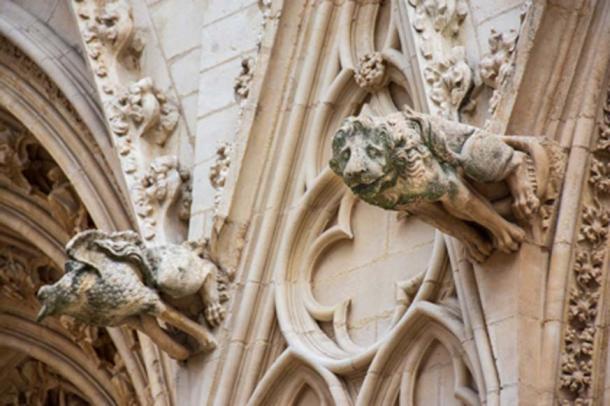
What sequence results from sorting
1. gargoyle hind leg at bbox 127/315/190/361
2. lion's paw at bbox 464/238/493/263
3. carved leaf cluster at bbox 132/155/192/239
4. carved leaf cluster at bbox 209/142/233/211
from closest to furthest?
lion's paw at bbox 464/238/493/263, gargoyle hind leg at bbox 127/315/190/361, carved leaf cluster at bbox 209/142/233/211, carved leaf cluster at bbox 132/155/192/239

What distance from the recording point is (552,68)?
10.3m

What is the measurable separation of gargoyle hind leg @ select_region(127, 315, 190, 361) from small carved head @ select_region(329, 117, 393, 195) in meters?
1.79

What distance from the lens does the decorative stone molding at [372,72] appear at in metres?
11.3

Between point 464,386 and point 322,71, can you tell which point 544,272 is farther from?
point 322,71

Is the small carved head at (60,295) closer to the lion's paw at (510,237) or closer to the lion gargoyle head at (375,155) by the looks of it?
the lion gargoyle head at (375,155)

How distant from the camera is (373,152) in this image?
9820 millimetres

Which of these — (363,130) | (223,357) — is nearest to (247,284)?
(223,357)

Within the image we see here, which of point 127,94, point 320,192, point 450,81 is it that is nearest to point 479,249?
point 450,81

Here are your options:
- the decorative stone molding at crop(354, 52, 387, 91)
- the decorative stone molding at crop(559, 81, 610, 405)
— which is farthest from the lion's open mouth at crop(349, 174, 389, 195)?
the decorative stone molding at crop(354, 52, 387, 91)

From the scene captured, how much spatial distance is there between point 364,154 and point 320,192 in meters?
1.68

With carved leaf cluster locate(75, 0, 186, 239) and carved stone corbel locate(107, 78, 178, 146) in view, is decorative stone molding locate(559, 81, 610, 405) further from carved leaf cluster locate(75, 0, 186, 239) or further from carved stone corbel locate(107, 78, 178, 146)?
carved stone corbel locate(107, 78, 178, 146)

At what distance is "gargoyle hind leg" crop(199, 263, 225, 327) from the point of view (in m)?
11.5

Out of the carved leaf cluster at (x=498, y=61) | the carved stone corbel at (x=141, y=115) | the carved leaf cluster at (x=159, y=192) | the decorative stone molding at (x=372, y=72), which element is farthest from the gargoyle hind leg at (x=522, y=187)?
the carved stone corbel at (x=141, y=115)

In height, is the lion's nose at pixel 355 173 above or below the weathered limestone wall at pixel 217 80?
Answer: below
